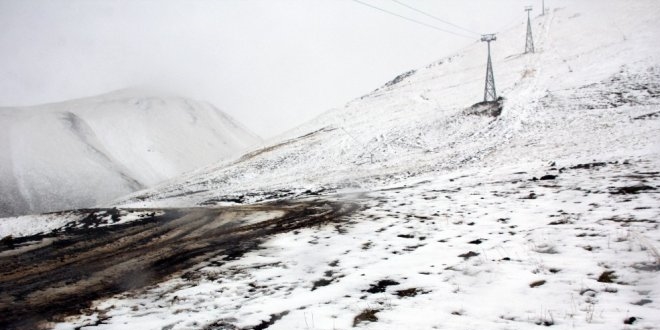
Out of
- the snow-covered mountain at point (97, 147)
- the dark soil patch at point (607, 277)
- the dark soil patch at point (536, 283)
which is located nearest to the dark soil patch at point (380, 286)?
the dark soil patch at point (536, 283)

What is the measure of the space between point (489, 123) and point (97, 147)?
83635 millimetres

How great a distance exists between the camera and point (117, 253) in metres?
8.50

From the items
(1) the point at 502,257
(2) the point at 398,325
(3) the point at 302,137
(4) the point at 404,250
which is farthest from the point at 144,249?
(3) the point at 302,137

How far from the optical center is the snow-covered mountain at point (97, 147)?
6731cm

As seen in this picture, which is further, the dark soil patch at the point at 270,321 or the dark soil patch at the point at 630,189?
the dark soil patch at the point at 630,189

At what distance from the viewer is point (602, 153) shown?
578 inches

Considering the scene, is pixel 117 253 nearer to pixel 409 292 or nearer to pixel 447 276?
pixel 409 292

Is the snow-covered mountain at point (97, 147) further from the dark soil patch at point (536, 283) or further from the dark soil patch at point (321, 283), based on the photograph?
the dark soil patch at point (536, 283)

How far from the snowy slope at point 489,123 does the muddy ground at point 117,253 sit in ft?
30.8

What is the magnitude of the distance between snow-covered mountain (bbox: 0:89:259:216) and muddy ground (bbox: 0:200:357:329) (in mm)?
63966

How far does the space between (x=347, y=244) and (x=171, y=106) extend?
12125 cm

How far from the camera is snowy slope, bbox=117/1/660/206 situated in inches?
784

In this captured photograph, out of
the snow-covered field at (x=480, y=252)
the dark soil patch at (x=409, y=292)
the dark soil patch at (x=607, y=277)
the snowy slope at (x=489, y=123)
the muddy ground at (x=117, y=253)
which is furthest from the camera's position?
the snowy slope at (x=489, y=123)

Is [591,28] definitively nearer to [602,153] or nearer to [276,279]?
[602,153]
